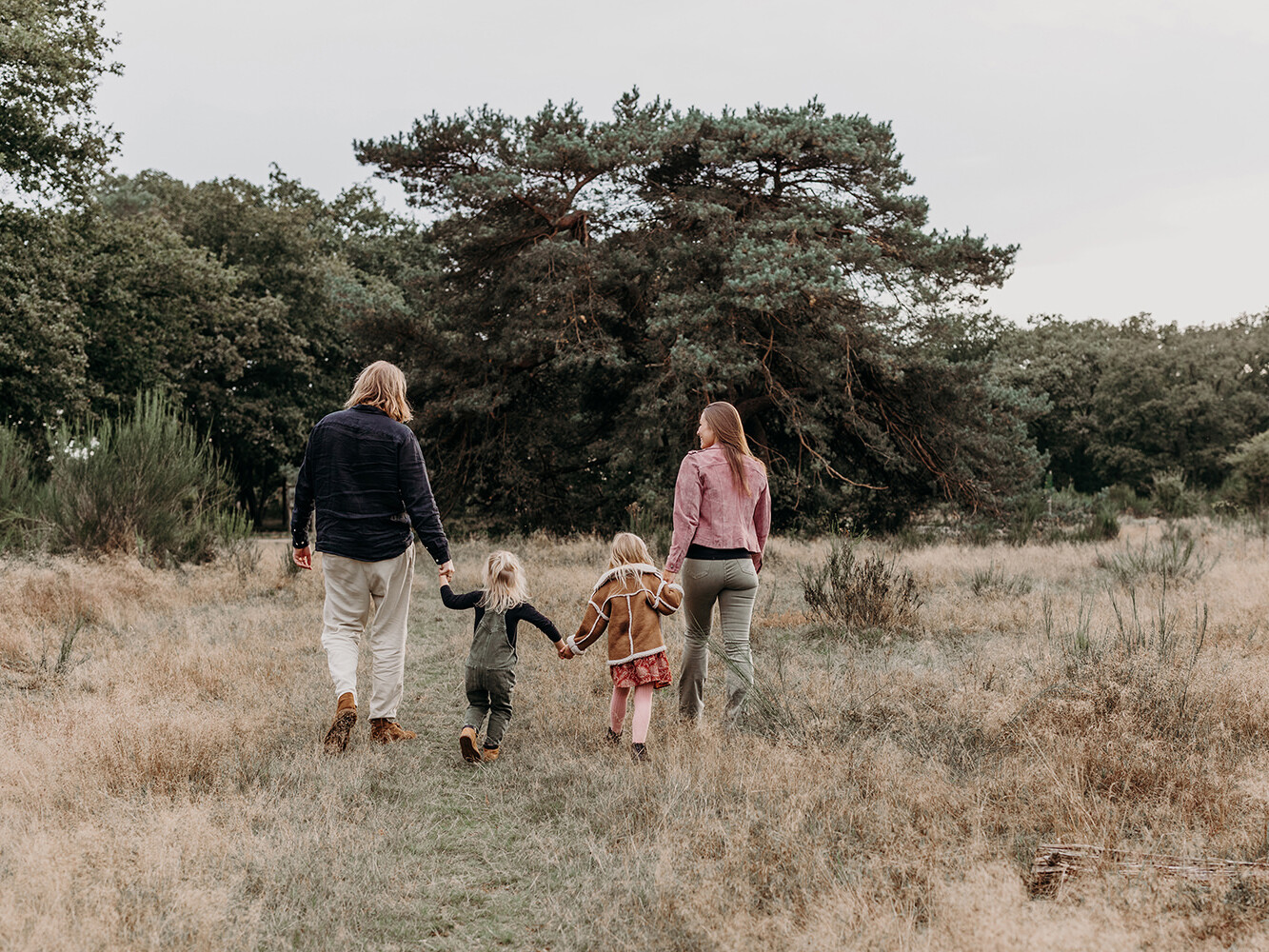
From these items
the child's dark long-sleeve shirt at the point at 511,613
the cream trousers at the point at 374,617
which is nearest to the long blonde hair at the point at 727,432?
the child's dark long-sleeve shirt at the point at 511,613

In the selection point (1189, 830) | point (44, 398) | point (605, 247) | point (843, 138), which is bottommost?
point (1189, 830)

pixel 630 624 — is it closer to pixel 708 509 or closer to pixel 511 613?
pixel 511 613

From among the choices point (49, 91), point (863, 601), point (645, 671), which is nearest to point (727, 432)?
point (645, 671)

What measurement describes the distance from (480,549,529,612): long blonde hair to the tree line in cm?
902

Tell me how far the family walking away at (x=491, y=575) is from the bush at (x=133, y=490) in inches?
288

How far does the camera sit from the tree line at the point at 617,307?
50.0 feet

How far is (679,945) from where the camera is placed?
2.81 metres

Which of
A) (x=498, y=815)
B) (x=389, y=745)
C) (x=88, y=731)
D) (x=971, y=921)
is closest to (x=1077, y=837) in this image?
(x=971, y=921)

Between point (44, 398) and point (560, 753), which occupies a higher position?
point (44, 398)

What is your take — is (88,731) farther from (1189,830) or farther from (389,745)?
(1189,830)

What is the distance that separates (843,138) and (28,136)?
1710 cm

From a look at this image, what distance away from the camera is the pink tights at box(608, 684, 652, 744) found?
4715mm

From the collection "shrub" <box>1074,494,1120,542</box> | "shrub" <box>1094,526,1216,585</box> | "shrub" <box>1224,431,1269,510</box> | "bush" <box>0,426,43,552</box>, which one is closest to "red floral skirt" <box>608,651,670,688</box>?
"shrub" <box>1094,526,1216,585</box>

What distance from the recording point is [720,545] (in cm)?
509
